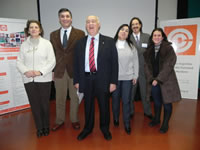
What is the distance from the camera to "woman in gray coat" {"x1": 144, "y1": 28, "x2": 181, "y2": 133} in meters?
2.28

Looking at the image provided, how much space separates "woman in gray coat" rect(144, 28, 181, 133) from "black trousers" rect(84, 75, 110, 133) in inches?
27.6

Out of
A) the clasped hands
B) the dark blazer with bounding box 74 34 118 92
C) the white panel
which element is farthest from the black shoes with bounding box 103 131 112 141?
the white panel

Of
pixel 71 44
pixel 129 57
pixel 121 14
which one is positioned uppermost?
pixel 121 14

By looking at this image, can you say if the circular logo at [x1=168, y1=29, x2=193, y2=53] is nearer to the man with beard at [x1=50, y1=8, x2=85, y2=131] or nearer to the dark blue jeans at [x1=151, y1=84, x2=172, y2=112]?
the dark blue jeans at [x1=151, y1=84, x2=172, y2=112]

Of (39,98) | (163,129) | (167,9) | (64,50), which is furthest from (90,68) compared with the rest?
(167,9)

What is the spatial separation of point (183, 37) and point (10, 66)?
3916 mm

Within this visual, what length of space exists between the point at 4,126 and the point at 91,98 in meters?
1.70

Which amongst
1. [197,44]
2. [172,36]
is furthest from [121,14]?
[197,44]

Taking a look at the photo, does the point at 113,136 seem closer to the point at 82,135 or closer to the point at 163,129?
the point at 82,135

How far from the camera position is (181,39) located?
→ 4.02m

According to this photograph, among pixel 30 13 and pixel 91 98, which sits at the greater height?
Answer: pixel 30 13

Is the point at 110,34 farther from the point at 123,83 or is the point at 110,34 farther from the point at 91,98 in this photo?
the point at 91,98

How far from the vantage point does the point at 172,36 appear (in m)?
4.11

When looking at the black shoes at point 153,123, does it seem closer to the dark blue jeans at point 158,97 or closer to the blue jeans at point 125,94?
the dark blue jeans at point 158,97
